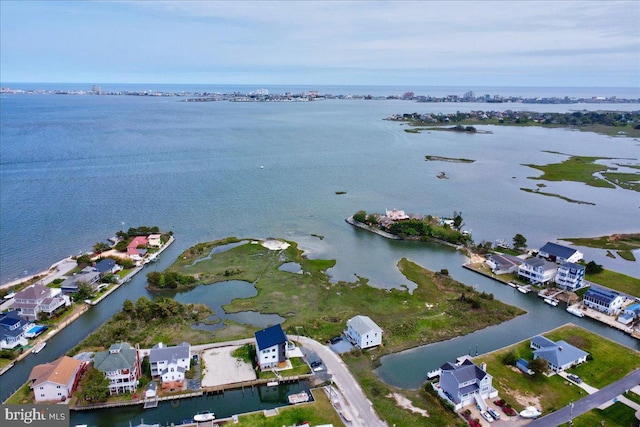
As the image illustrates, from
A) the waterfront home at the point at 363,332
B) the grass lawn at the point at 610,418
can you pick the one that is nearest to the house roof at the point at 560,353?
the grass lawn at the point at 610,418

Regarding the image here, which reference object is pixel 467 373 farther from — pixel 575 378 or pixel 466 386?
pixel 575 378

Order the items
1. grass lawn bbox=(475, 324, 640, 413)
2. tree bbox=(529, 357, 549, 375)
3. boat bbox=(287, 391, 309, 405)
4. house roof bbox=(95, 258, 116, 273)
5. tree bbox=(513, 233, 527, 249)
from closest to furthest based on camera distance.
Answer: boat bbox=(287, 391, 309, 405) < grass lawn bbox=(475, 324, 640, 413) < tree bbox=(529, 357, 549, 375) < house roof bbox=(95, 258, 116, 273) < tree bbox=(513, 233, 527, 249)

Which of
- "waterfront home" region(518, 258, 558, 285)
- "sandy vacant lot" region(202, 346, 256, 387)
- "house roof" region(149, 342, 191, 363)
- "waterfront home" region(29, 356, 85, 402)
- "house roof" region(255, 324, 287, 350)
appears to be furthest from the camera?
"waterfront home" region(518, 258, 558, 285)

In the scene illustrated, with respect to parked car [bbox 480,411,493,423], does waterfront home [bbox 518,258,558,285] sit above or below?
above

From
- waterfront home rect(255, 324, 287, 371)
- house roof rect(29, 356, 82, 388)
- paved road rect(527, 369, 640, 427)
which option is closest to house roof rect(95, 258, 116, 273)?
house roof rect(29, 356, 82, 388)

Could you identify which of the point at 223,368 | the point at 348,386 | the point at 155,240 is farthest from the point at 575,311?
the point at 155,240

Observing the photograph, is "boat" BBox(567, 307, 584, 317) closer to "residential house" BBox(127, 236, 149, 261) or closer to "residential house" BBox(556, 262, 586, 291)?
"residential house" BBox(556, 262, 586, 291)

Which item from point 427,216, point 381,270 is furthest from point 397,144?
point 381,270
